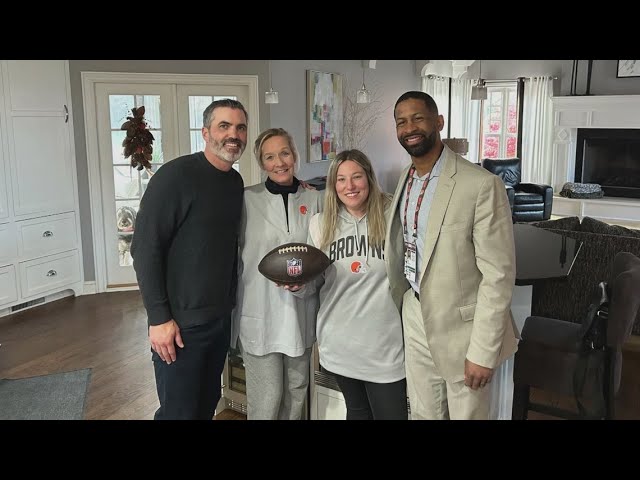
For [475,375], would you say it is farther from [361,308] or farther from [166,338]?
[166,338]

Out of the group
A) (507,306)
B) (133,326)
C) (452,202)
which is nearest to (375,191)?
(452,202)

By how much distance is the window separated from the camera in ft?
30.2

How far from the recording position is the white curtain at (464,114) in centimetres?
948

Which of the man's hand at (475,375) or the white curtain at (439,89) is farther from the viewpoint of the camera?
the white curtain at (439,89)

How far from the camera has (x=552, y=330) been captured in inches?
105

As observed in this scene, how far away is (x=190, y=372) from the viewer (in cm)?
198

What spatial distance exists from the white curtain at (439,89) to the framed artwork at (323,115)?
2.29 m

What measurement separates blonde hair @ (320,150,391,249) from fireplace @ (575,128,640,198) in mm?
7524

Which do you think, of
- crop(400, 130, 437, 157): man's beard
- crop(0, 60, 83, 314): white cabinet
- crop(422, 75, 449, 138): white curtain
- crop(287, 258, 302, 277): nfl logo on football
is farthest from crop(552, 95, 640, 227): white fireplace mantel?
crop(287, 258, 302, 277): nfl logo on football

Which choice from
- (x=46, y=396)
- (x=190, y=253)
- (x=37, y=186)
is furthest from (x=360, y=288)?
(x=37, y=186)

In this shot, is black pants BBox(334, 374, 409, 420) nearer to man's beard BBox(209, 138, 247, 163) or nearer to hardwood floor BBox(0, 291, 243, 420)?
man's beard BBox(209, 138, 247, 163)

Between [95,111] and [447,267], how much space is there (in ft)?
14.5

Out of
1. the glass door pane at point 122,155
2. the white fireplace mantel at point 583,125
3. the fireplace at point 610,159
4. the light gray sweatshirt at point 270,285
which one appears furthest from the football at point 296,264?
the fireplace at point 610,159

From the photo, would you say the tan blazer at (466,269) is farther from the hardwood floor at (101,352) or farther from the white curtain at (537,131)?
the white curtain at (537,131)
